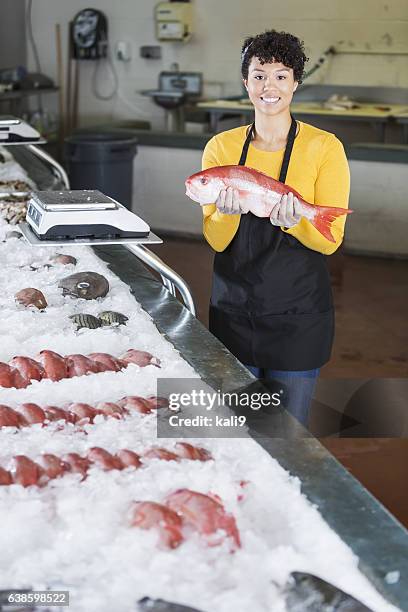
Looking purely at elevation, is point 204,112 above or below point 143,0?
below

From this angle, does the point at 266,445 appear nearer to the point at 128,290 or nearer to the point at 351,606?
the point at 351,606

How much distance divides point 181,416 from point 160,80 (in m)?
8.46

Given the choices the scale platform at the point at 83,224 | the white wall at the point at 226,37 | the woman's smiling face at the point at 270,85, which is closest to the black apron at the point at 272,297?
the woman's smiling face at the point at 270,85

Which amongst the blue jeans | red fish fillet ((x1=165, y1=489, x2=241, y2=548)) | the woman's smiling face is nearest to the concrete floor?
the blue jeans

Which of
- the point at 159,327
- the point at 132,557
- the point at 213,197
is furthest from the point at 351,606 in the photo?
the point at 213,197

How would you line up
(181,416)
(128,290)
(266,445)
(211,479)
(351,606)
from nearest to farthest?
(351,606) < (211,479) < (266,445) < (181,416) < (128,290)

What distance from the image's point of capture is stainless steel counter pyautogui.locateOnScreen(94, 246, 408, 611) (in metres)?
1.22

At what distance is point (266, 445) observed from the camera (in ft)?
5.15

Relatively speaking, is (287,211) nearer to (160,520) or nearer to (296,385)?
(296,385)

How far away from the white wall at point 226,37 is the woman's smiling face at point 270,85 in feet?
23.0

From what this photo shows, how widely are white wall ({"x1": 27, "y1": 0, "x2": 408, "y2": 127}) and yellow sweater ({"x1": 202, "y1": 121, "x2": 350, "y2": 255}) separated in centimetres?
696

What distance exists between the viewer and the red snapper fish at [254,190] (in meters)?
2.24

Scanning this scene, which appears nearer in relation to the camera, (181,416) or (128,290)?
(181,416)

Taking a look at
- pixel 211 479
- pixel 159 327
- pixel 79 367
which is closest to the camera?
pixel 211 479
